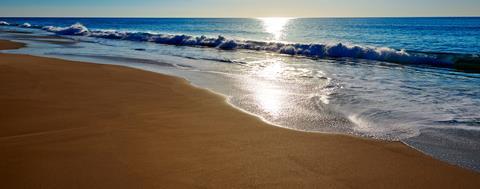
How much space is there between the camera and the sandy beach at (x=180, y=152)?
3.77 meters

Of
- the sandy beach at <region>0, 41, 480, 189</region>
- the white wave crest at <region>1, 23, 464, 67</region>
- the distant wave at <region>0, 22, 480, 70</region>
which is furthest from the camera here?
the white wave crest at <region>1, 23, 464, 67</region>

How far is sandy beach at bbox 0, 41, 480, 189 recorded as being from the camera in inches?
148

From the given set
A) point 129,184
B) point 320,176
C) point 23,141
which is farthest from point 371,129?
point 23,141

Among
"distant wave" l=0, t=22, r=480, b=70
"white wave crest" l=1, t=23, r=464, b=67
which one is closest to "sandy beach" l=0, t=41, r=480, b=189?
"distant wave" l=0, t=22, r=480, b=70

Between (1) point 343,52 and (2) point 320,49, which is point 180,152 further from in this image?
(2) point 320,49

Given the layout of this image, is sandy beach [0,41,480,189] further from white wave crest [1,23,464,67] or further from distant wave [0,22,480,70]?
white wave crest [1,23,464,67]

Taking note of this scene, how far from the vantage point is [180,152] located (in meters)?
4.49

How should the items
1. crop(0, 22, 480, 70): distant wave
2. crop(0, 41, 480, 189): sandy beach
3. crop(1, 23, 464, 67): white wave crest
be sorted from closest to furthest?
crop(0, 41, 480, 189): sandy beach < crop(0, 22, 480, 70): distant wave < crop(1, 23, 464, 67): white wave crest

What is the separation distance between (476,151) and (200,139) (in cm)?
340

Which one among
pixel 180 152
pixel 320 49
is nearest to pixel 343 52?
pixel 320 49

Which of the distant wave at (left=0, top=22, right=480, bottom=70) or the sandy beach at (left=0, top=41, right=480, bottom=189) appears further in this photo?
the distant wave at (left=0, top=22, right=480, bottom=70)

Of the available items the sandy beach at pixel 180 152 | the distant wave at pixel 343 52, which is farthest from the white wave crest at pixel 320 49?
the sandy beach at pixel 180 152

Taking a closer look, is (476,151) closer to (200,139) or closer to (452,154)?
(452,154)

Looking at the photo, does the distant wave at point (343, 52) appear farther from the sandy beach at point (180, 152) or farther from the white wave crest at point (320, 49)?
the sandy beach at point (180, 152)
